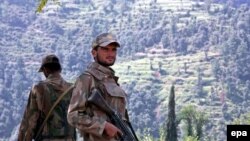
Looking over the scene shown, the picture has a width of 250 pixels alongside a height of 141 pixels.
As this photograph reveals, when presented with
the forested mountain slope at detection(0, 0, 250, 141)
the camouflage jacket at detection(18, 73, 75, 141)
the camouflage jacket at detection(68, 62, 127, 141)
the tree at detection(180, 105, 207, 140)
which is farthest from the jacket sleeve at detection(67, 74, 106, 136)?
the forested mountain slope at detection(0, 0, 250, 141)

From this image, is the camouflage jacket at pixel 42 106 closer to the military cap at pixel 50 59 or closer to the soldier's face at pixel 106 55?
the military cap at pixel 50 59

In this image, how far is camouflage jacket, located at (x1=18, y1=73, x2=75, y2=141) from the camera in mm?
9125

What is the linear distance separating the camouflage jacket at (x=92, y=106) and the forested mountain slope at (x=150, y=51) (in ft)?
361

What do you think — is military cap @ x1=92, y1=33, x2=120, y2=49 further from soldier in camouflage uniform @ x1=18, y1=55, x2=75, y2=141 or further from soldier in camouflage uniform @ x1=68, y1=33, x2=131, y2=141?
soldier in camouflage uniform @ x1=18, y1=55, x2=75, y2=141

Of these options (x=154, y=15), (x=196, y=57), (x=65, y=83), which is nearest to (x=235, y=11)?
(x=154, y=15)

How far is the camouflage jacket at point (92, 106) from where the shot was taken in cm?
682

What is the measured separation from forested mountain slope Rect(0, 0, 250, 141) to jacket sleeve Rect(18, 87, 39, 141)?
353 feet

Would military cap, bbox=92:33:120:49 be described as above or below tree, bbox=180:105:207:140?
above

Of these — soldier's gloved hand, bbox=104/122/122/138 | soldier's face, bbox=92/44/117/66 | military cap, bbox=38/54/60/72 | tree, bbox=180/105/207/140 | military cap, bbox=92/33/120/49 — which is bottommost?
tree, bbox=180/105/207/140

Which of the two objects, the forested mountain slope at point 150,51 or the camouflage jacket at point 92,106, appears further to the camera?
the forested mountain slope at point 150,51

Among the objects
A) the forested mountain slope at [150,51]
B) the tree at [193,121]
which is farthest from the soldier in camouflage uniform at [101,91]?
the forested mountain slope at [150,51]

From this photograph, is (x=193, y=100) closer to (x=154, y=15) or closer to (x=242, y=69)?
(x=242, y=69)

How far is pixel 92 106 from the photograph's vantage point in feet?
22.5

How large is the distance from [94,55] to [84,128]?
56cm
